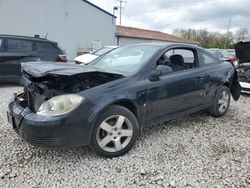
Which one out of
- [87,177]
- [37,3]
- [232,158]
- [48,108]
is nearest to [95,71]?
[48,108]

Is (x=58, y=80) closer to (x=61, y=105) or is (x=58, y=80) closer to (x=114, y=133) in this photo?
(x=61, y=105)

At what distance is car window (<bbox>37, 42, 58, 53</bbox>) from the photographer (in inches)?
302

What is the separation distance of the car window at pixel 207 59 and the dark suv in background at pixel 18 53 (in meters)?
4.70

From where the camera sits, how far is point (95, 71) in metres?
2.98

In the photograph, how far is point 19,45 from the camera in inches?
291

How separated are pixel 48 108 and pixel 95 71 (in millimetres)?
683

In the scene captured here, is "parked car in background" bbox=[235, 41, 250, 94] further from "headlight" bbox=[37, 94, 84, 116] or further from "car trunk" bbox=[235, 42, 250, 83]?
"headlight" bbox=[37, 94, 84, 116]

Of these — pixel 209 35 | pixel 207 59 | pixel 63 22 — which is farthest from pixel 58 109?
pixel 209 35

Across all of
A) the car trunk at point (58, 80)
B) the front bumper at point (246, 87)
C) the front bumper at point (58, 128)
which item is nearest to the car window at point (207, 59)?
the car trunk at point (58, 80)

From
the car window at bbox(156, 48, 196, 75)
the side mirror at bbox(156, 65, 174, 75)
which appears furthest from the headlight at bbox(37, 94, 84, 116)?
the car window at bbox(156, 48, 196, 75)

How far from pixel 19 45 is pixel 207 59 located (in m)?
5.43

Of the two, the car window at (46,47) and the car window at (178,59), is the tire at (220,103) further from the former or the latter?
the car window at (46,47)

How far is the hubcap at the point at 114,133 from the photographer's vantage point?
3.06 meters

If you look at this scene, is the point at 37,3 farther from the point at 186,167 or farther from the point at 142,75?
the point at 186,167
